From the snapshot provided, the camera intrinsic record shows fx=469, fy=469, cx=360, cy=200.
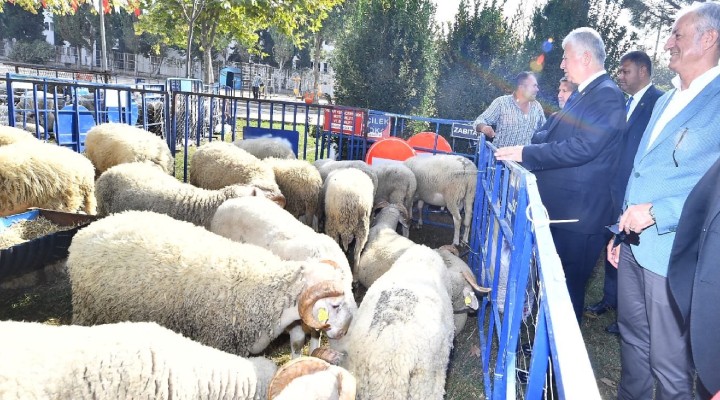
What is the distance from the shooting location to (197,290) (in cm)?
257

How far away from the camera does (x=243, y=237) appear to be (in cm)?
374

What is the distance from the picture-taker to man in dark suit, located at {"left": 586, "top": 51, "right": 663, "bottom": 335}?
313cm

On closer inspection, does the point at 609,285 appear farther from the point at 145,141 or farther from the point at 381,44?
the point at 381,44

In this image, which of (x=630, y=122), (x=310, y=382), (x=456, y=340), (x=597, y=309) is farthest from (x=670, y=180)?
(x=597, y=309)

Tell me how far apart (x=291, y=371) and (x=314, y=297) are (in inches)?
23.5

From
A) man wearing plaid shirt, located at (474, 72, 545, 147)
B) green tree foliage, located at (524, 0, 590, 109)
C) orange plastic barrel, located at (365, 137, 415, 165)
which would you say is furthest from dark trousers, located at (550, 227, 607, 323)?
green tree foliage, located at (524, 0, 590, 109)

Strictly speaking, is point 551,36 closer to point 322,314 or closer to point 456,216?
point 456,216

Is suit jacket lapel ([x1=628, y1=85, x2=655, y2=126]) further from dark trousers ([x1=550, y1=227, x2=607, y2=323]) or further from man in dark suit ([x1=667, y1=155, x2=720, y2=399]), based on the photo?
man in dark suit ([x1=667, y1=155, x2=720, y2=399])

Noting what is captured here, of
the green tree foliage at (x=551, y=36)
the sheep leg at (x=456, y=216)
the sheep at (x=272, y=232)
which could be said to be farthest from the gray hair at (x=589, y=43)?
the green tree foliage at (x=551, y=36)

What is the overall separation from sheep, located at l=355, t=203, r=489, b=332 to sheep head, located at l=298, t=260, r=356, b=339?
1055 mm

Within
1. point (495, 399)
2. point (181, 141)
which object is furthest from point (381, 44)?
point (495, 399)

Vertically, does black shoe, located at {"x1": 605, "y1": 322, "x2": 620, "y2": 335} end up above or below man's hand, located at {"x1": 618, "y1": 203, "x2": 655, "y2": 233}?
below

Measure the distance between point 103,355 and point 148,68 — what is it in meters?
Answer: 52.5

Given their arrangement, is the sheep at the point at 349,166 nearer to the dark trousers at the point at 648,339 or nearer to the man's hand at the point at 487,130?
the man's hand at the point at 487,130
